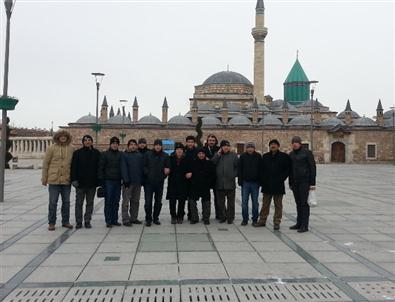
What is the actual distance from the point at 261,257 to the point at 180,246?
1.29 meters

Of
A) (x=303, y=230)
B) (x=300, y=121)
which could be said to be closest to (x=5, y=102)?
(x=303, y=230)

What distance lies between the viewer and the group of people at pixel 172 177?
7512mm

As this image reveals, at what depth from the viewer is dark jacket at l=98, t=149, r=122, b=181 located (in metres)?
7.69

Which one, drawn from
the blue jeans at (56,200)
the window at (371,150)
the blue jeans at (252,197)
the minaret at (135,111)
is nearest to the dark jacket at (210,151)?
the blue jeans at (252,197)

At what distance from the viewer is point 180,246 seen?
6180 mm

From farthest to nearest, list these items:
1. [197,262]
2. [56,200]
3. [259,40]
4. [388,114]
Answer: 1. [388,114]
2. [259,40]
3. [56,200]
4. [197,262]

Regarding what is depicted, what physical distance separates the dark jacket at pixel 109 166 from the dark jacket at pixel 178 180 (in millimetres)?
1086

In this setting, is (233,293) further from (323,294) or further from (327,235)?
(327,235)

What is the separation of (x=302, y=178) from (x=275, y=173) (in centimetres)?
51

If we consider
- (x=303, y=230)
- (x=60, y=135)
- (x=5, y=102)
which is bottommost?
(x=303, y=230)

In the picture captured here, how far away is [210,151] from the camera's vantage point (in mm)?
8891

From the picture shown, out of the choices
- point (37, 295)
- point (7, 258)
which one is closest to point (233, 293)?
point (37, 295)

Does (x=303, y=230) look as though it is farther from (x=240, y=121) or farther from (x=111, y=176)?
(x=240, y=121)

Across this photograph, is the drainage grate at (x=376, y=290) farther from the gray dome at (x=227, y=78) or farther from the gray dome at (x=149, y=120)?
the gray dome at (x=227, y=78)
